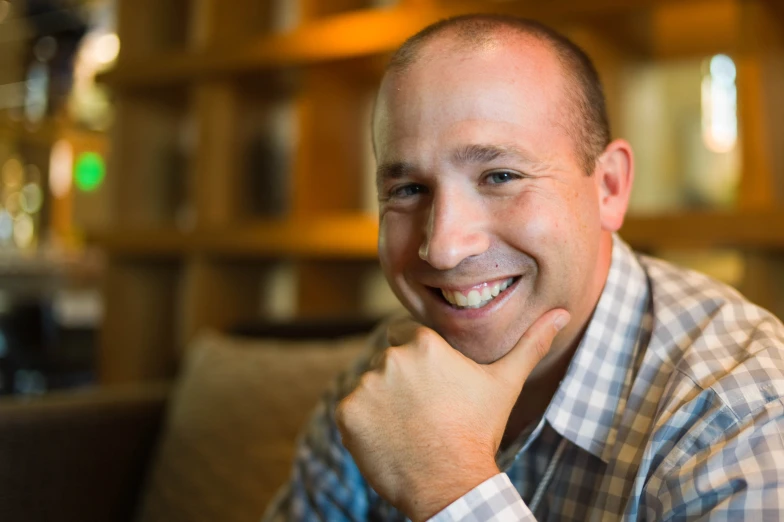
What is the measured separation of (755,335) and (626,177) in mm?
282

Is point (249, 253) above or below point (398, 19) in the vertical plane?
below

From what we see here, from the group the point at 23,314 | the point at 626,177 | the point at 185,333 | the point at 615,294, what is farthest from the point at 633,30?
the point at 23,314

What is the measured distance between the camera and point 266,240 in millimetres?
2070

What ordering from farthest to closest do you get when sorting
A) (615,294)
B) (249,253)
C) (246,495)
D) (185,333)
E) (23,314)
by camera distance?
(23,314), (185,333), (249,253), (246,495), (615,294)

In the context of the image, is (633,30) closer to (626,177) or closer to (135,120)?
(626,177)

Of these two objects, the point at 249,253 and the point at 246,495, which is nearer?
the point at 246,495

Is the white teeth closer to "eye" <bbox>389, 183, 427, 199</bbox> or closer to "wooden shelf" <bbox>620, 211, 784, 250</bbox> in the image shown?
"eye" <bbox>389, 183, 427, 199</bbox>

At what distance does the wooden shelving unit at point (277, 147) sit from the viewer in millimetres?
1507

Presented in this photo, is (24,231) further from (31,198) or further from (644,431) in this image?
(644,431)

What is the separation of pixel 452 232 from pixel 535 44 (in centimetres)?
25

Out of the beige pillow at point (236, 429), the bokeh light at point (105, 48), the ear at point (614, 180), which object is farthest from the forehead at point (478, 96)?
the bokeh light at point (105, 48)

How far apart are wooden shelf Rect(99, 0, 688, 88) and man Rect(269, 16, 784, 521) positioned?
2.37 feet

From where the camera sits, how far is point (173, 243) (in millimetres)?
2285

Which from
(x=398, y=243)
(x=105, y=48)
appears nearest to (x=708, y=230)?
(x=398, y=243)
